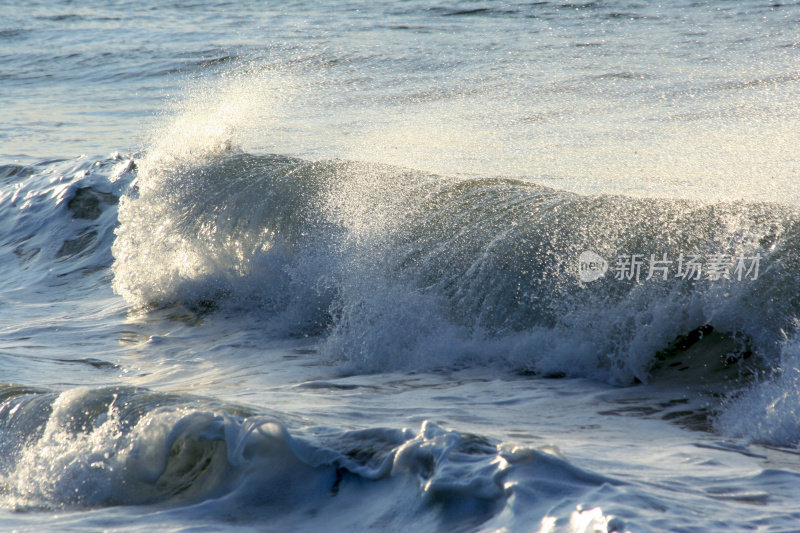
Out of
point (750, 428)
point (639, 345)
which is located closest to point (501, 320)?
point (639, 345)

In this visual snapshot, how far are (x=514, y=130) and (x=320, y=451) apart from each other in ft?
21.5

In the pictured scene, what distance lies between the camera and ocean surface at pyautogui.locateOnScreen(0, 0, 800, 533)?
8.84ft

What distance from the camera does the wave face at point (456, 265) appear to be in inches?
165

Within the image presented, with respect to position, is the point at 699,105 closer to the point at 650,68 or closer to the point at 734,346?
the point at 650,68

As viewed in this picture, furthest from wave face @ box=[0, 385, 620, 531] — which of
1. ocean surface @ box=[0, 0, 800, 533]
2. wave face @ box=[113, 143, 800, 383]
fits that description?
wave face @ box=[113, 143, 800, 383]

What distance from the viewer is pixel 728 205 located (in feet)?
15.2

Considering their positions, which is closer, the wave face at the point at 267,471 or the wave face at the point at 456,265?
the wave face at the point at 267,471
